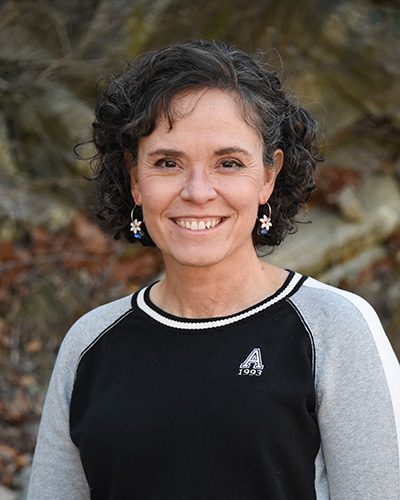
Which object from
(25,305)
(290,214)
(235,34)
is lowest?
(25,305)

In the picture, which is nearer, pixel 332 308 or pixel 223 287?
pixel 332 308

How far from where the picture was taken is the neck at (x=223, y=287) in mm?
2000

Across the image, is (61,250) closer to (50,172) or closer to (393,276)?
(50,172)

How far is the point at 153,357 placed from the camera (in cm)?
198

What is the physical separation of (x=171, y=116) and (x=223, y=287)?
513 millimetres

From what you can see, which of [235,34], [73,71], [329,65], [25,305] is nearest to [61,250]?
[25,305]

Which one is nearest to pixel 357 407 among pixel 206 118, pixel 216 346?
pixel 216 346

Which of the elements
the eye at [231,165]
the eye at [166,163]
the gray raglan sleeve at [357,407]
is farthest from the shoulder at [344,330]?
the eye at [166,163]

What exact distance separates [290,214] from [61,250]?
2757 millimetres

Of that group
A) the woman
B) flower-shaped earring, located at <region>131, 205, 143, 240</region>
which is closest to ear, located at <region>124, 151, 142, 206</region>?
the woman

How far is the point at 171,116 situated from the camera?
1.88 m

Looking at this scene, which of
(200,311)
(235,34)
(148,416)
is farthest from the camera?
(235,34)

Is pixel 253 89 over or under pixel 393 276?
over

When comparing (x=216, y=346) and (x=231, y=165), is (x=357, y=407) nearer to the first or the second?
(x=216, y=346)
